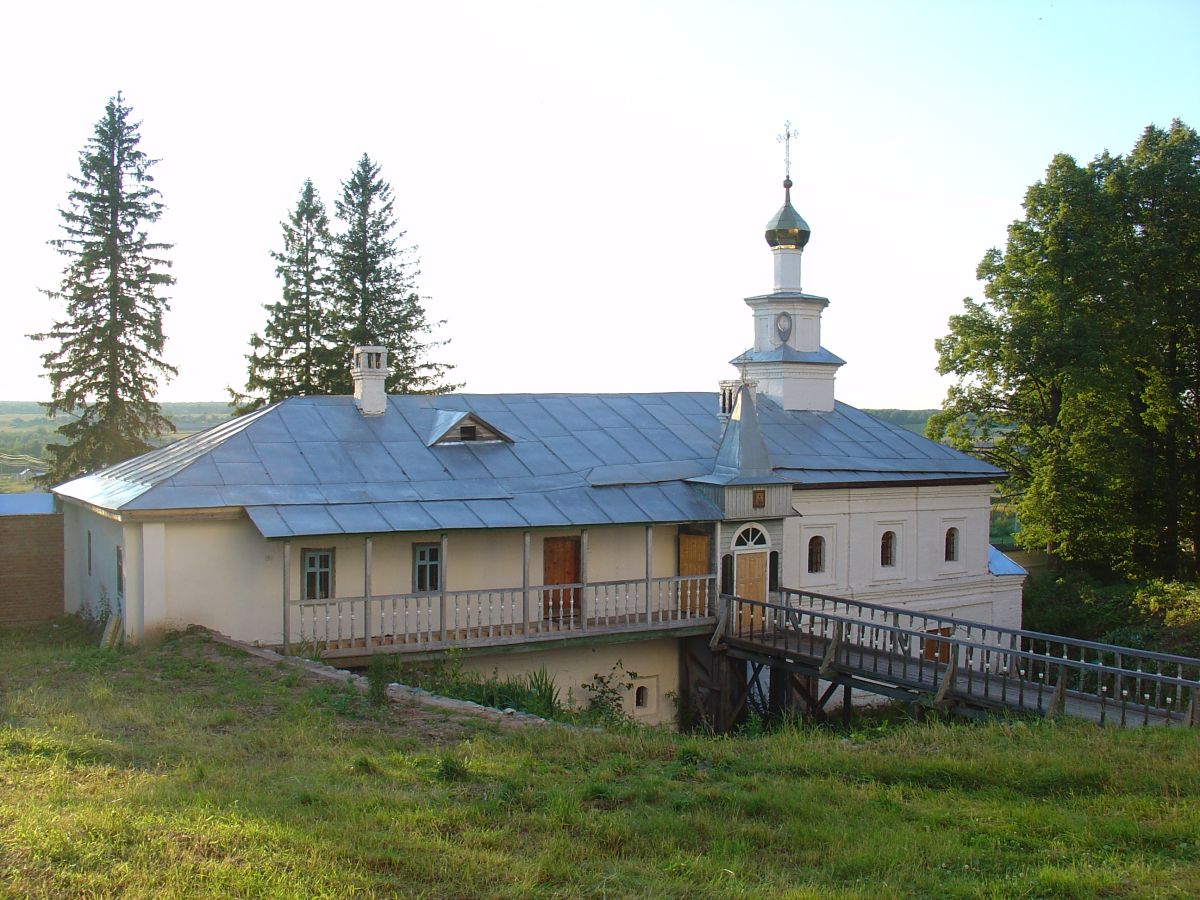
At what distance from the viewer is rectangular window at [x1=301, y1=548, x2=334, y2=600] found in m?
18.0

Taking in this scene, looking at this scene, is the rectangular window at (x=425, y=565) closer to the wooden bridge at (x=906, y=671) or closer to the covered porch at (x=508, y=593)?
the covered porch at (x=508, y=593)

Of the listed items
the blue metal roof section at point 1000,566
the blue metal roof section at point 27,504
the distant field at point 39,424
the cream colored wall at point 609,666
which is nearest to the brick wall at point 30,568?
the blue metal roof section at point 27,504

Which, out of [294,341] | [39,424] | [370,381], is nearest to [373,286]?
[294,341]

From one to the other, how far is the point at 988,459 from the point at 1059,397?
2.87 m

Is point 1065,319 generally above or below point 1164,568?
above

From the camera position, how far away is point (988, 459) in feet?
112

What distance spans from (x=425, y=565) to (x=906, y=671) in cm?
841

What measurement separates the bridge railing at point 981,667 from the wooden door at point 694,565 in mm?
656

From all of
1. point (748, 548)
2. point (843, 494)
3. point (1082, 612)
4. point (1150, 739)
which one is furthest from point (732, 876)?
point (1082, 612)

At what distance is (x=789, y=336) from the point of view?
27.3m

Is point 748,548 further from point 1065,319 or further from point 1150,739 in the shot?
point 1065,319

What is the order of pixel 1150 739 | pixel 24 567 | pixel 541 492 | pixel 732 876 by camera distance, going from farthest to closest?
1. pixel 24 567
2. pixel 541 492
3. pixel 1150 739
4. pixel 732 876

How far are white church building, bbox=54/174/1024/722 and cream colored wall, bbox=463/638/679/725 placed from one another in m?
0.05

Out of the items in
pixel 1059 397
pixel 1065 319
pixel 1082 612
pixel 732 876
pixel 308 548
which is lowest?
pixel 1082 612
